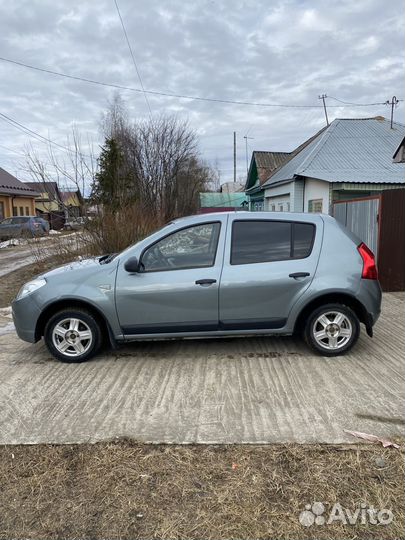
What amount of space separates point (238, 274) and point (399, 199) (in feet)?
17.0

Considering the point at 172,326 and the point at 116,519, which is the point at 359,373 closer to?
the point at 172,326

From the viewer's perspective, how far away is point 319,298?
4.43m

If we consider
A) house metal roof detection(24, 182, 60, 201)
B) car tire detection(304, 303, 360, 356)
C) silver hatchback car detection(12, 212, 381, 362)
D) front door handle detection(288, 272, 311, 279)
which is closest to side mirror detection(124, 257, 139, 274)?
silver hatchback car detection(12, 212, 381, 362)

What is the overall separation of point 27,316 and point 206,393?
217cm

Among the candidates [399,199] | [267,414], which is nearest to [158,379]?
[267,414]

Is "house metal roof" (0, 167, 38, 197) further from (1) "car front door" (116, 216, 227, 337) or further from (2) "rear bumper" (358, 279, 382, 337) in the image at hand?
(2) "rear bumper" (358, 279, 382, 337)

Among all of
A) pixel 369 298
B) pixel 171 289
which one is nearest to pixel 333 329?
pixel 369 298

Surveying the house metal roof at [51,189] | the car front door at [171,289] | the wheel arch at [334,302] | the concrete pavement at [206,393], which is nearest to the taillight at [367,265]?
the wheel arch at [334,302]

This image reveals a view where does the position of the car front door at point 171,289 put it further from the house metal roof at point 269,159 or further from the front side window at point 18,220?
the front side window at point 18,220

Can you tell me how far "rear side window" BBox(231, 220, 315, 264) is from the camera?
4462 millimetres

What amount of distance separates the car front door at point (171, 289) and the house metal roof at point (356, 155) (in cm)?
970

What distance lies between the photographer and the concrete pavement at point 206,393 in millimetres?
3160

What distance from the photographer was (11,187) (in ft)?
103

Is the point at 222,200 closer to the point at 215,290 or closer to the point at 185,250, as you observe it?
the point at 185,250
